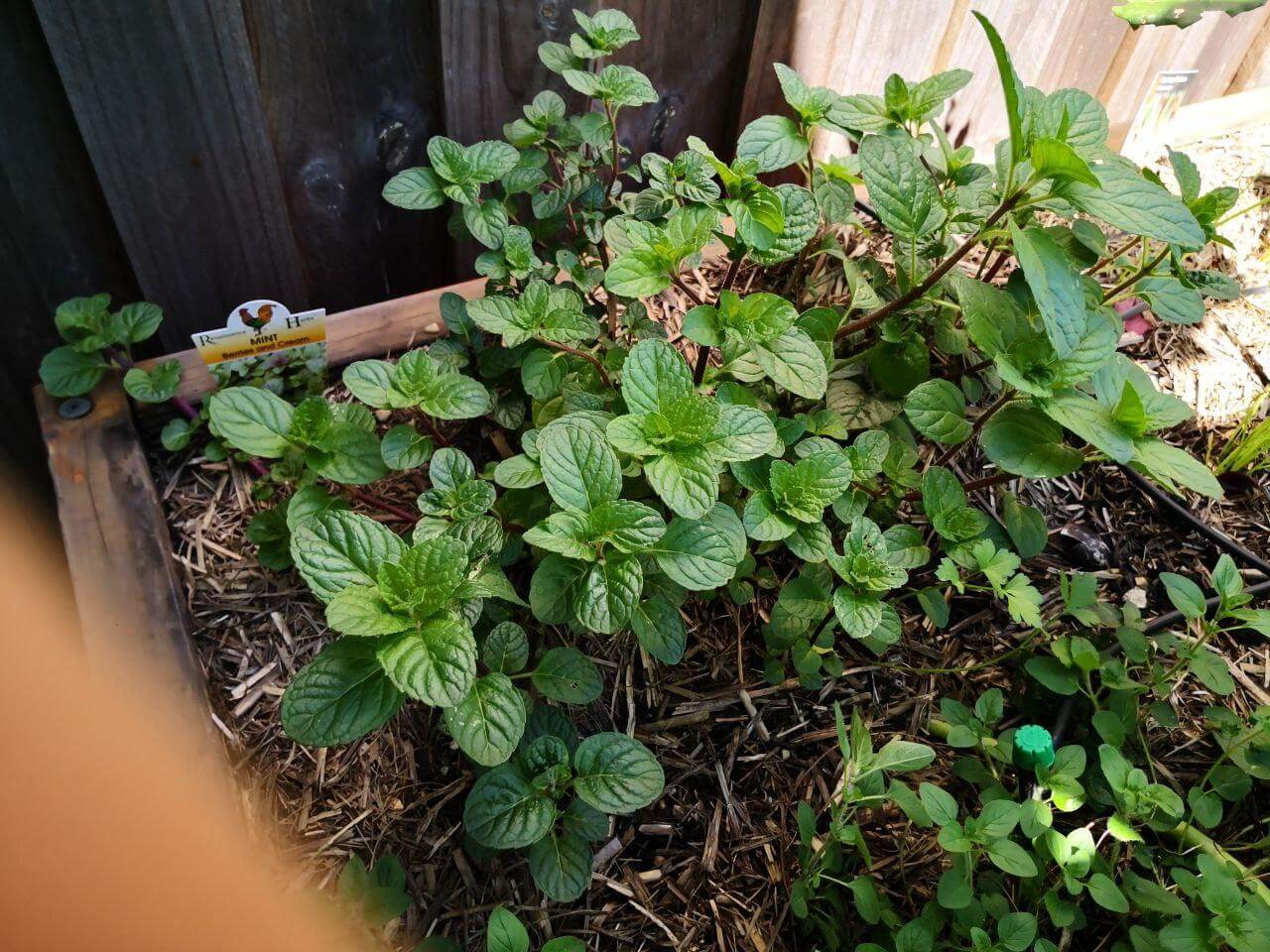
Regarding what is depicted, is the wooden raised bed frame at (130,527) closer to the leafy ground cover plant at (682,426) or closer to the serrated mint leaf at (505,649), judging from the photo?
the leafy ground cover plant at (682,426)

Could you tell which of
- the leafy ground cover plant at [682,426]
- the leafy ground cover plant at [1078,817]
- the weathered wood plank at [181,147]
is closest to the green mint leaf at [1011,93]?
the leafy ground cover plant at [682,426]

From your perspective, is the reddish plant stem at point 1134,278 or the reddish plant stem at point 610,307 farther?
the reddish plant stem at point 610,307

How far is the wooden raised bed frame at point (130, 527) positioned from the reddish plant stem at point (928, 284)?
0.71m

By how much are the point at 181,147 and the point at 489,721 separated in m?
1.16

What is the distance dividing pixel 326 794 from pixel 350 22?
49.7 inches

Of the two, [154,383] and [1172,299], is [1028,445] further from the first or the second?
[154,383]

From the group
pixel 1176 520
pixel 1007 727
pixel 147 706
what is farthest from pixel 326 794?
pixel 1176 520

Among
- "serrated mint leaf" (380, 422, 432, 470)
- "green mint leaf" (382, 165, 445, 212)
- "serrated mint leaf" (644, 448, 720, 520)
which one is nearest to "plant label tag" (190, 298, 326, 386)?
"green mint leaf" (382, 165, 445, 212)

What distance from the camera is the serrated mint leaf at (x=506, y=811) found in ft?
3.27

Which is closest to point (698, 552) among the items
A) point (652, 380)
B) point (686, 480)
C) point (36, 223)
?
point (686, 480)

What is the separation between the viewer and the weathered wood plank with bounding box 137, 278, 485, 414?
1.60 m

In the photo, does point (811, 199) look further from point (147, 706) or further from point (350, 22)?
point (147, 706)

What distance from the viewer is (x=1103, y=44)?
2.09 meters

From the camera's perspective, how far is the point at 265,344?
58.5 inches
